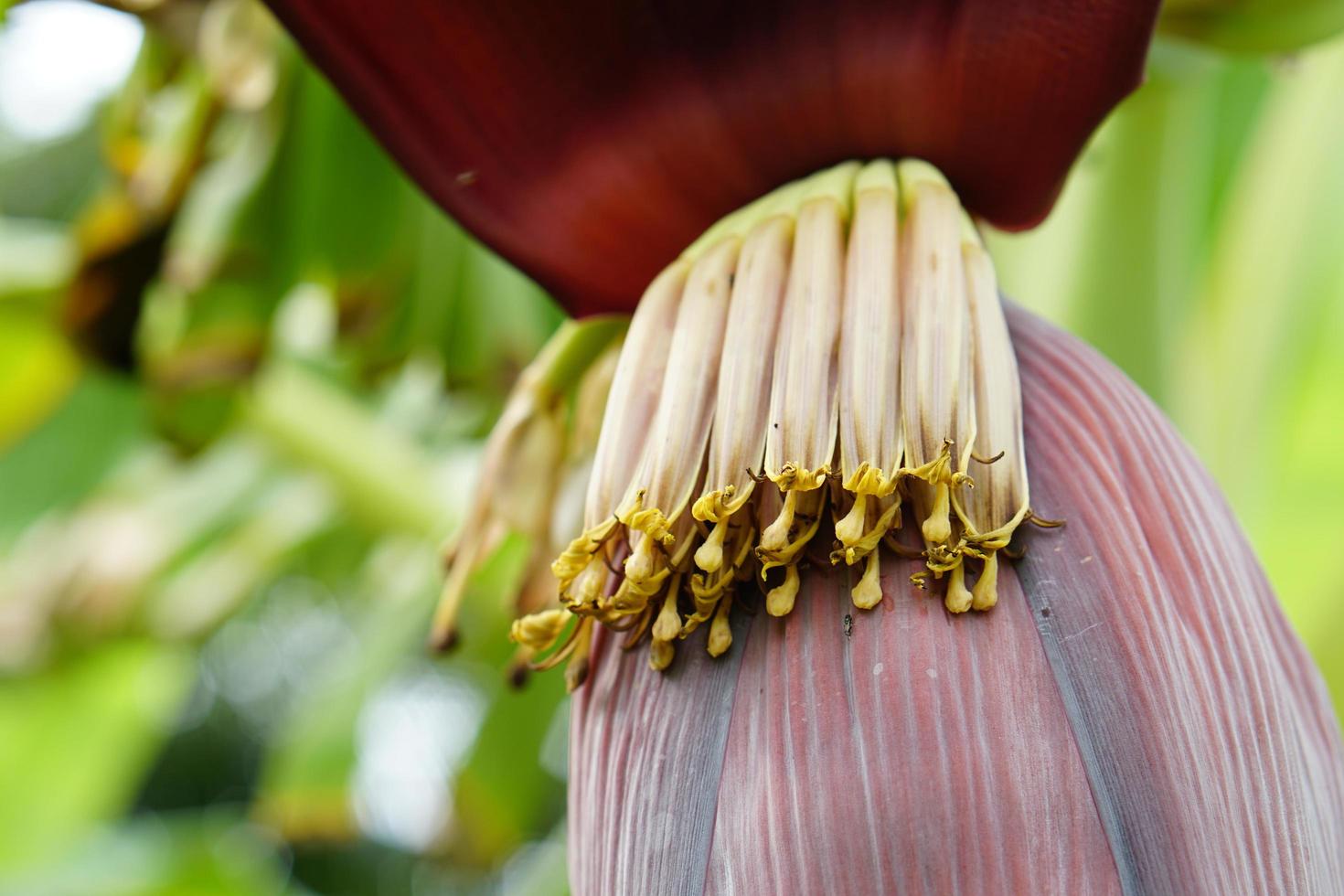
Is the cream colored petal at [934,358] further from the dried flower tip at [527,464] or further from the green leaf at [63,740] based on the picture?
the green leaf at [63,740]

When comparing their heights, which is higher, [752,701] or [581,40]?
[581,40]

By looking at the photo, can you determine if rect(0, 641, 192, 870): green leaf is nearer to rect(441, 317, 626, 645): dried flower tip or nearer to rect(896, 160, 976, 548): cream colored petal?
rect(441, 317, 626, 645): dried flower tip

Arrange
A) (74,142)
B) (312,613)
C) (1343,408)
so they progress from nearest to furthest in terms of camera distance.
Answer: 1. (1343,408)
2. (74,142)
3. (312,613)

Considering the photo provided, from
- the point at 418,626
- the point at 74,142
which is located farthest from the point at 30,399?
the point at 74,142

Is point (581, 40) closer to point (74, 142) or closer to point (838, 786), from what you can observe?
point (838, 786)

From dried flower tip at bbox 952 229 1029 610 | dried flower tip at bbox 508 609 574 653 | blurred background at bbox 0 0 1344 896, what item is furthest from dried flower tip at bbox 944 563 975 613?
blurred background at bbox 0 0 1344 896

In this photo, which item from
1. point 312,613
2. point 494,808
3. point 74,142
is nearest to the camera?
point 494,808

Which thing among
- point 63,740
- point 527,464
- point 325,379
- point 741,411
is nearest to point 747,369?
point 741,411
